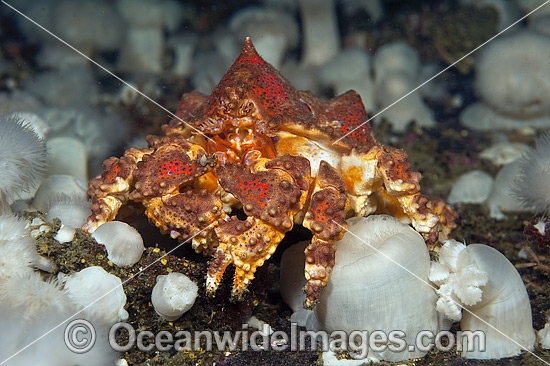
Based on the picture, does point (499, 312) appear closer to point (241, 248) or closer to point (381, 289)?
point (381, 289)

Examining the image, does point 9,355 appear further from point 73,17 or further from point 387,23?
point 387,23

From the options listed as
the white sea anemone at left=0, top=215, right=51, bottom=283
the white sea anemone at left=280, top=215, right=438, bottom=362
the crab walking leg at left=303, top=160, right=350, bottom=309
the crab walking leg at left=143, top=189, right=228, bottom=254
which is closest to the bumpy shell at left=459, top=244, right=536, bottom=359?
the white sea anemone at left=280, top=215, right=438, bottom=362

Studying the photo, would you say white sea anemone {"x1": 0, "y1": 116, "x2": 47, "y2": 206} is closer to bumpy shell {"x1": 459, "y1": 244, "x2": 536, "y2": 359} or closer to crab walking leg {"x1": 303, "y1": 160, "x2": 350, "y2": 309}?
crab walking leg {"x1": 303, "y1": 160, "x2": 350, "y2": 309}

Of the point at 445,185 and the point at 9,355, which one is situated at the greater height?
the point at 445,185

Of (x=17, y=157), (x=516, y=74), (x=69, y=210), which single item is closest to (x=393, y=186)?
(x=69, y=210)

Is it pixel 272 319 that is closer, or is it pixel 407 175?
pixel 407 175

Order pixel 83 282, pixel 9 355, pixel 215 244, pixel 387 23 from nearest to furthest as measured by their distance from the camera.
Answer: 1. pixel 9 355
2. pixel 83 282
3. pixel 215 244
4. pixel 387 23

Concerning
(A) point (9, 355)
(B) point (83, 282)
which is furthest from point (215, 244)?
(A) point (9, 355)
